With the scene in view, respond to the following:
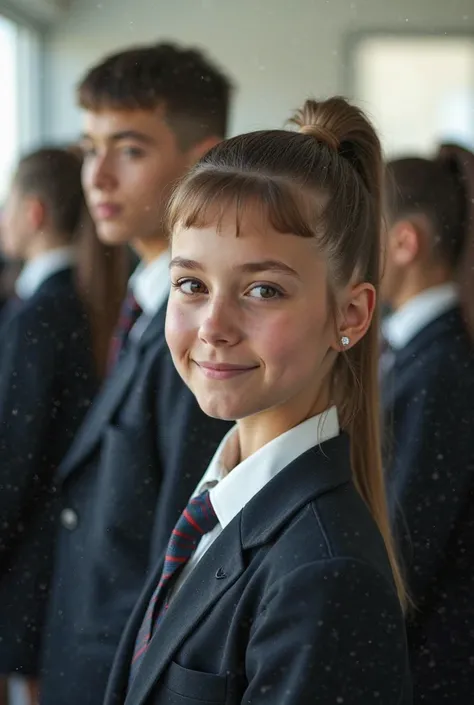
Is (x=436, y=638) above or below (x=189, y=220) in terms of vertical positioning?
below

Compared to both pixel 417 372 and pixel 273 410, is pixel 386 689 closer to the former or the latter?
pixel 273 410

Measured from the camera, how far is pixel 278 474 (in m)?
0.49

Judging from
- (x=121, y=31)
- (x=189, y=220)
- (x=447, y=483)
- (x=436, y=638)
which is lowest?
(x=436, y=638)

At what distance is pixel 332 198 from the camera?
0.48 meters

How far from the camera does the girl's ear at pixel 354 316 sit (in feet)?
1.65

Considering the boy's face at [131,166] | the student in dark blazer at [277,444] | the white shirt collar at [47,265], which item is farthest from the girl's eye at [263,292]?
the white shirt collar at [47,265]

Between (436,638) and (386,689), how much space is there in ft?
0.80

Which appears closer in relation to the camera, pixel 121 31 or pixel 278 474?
pixel 278 474

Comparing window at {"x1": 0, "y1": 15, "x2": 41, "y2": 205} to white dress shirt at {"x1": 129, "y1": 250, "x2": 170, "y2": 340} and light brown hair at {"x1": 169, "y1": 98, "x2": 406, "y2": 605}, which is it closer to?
white dress shirt at {"x1": 129, "y1": 250, "x2": 170, "y2": 340}

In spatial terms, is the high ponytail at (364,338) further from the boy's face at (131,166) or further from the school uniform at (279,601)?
the boy's face at (131,166)

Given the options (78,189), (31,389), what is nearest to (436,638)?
(31,389)

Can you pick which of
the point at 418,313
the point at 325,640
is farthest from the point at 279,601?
the point at 418,313

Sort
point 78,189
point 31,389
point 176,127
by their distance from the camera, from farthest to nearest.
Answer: point 78,189
point 31,389
point 176,127

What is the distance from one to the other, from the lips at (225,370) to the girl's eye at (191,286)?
0.04m
